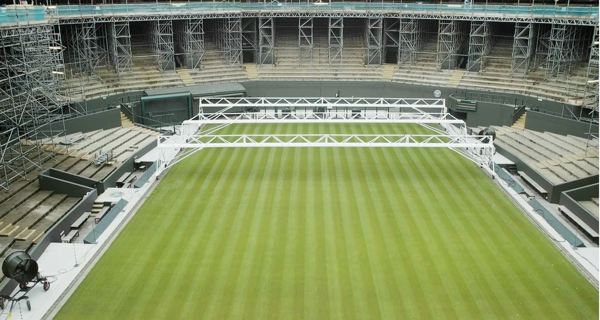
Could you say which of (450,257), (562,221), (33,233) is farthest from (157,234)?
(562,221)

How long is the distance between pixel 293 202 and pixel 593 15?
26924 millimetres

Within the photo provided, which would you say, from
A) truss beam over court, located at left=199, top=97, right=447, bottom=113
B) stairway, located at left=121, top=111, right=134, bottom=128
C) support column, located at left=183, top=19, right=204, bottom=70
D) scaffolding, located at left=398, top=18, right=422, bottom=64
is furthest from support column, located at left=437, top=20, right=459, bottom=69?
stairway, located at left=121, top=111, right=134, bottom=128

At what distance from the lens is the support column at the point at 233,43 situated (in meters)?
51.1

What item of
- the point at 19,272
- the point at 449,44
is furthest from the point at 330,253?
the point at 449,44

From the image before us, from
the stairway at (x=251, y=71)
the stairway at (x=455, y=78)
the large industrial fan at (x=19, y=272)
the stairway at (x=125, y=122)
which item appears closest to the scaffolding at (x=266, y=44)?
the stairway at (x=251, y=71)

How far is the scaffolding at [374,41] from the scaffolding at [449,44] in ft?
17.8

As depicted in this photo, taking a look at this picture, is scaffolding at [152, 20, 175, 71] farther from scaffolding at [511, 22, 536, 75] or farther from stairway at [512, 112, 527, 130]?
scaffolding at [511, 22, 536, 75]

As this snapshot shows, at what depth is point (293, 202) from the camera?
27.7 m

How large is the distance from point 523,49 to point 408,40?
35.2ft

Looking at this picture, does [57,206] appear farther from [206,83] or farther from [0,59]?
[206,83]

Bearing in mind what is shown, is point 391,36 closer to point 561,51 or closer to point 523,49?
point 523,49

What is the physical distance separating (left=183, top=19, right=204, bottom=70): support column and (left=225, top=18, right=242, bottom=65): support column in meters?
2.46

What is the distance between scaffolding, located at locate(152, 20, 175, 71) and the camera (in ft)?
156

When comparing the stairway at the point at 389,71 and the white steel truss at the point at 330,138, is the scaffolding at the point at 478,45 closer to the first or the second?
the stairway at the point at 389,71
